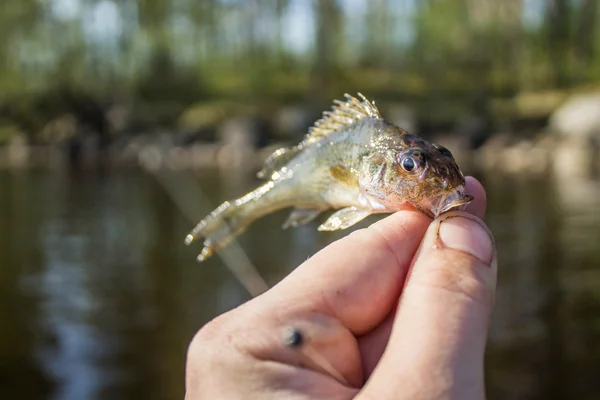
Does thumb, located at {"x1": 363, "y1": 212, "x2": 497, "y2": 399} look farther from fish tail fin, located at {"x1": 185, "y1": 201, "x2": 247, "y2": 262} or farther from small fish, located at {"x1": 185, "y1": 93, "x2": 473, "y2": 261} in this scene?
Result: fish tail fin, located at {"x1": 185, "y1": 201, "x2": 247, "y2": 262}

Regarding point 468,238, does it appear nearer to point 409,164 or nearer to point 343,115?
point 409,164

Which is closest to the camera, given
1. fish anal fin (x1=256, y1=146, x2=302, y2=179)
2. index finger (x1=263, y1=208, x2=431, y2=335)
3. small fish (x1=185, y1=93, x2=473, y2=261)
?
index finger (x1=263, y1=208, x2=431, y2=335)

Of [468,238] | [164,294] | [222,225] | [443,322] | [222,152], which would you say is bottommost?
[222,152]

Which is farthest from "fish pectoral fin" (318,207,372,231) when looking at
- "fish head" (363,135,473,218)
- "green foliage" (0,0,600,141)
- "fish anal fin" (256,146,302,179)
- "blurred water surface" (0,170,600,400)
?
"green foliage" (0,0,600,141)

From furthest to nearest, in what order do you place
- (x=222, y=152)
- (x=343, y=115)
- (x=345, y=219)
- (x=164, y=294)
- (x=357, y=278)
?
1. (x=222, y=152)
2. (x=164, y=294)
3. (x=343, y=115)
4. (x=345, y=219)
5. (x=357, y=278)

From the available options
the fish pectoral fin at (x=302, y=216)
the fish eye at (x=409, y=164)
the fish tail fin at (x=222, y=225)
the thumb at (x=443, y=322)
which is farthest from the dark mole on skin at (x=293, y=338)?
the fish tail fin at (x=222, y=225)

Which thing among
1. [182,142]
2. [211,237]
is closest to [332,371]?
[211,237]

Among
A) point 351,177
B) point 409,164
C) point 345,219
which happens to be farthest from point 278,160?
point 409,164

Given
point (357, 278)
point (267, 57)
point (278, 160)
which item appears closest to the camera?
point (357, 278)
